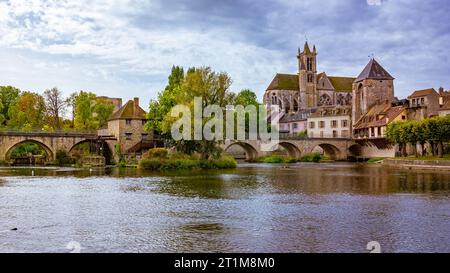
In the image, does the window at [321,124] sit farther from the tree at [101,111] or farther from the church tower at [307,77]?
the tree at [101,111]

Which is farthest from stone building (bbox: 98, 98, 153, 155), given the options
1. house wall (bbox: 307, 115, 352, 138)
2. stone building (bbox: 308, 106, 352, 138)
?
stone building (bbox: 308, 106, 352, 138)

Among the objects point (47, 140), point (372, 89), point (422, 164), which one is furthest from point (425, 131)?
point (47, 140)

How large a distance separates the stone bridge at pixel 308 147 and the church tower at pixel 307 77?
35.2 m

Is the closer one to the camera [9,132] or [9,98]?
[9,132]

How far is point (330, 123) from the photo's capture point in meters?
104

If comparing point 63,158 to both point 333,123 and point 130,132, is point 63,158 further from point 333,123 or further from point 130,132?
point 333,123

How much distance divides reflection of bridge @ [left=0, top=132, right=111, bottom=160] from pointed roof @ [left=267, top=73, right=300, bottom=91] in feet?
222

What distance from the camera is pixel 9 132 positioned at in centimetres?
7038

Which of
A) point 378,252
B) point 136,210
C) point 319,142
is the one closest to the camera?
point 378,252

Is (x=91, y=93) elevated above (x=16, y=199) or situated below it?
above

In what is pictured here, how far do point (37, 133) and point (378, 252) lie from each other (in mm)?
66802
